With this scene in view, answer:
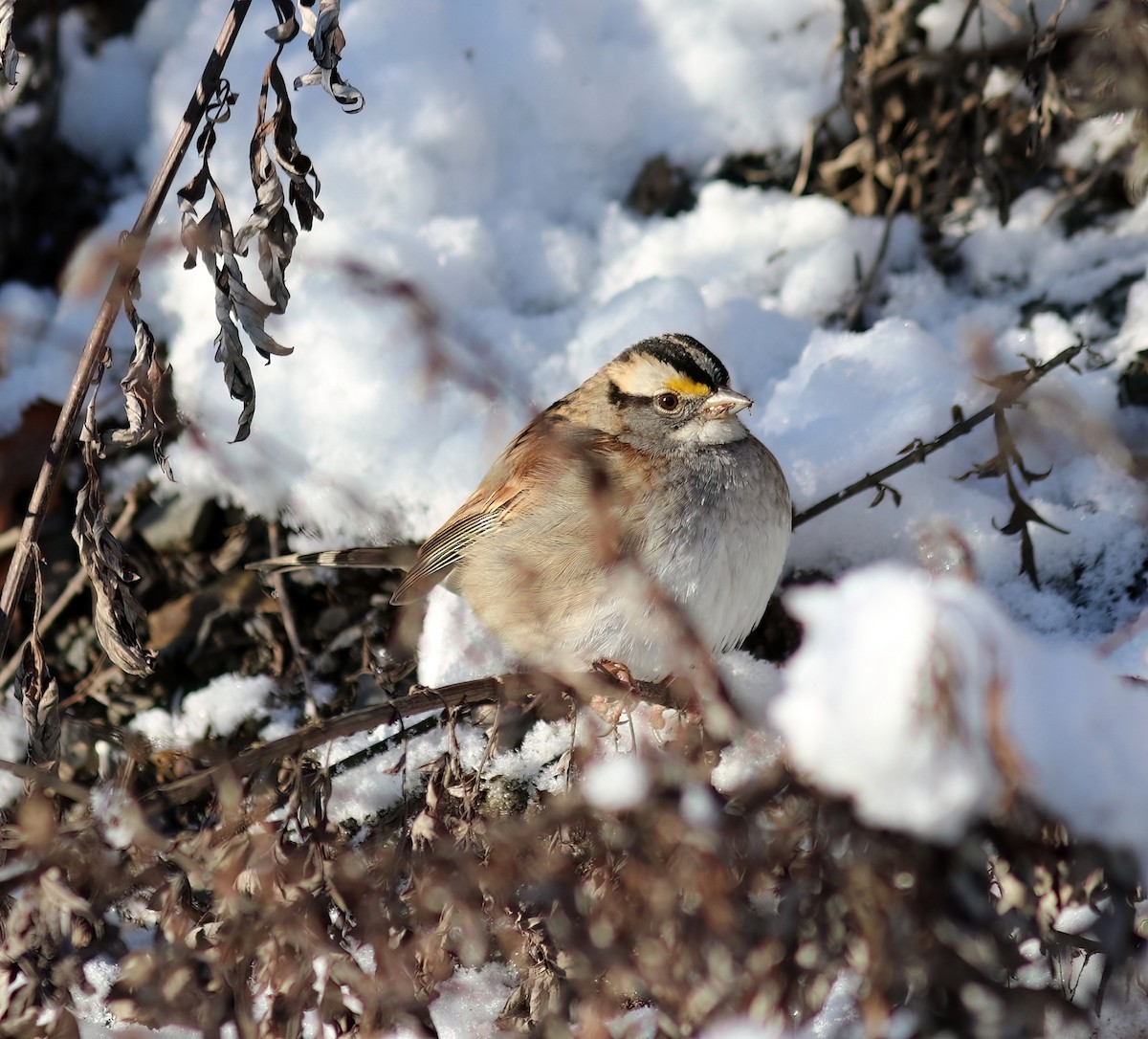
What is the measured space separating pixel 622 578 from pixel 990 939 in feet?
5.69

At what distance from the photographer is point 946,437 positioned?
3.78 m

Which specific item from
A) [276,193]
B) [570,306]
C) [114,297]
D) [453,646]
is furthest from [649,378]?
[114,297]

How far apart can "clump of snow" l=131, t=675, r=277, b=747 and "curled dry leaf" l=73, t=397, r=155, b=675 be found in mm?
1283

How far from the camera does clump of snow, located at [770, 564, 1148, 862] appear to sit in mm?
1546

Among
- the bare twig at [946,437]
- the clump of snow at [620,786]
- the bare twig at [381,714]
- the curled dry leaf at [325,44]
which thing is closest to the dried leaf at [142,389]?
the curled dry leaf at [325,44]

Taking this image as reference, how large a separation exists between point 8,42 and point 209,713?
2.41m

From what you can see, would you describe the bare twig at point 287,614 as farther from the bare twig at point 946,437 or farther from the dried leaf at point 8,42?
the dried leaf at point 8,42

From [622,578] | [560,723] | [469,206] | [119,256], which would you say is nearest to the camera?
[119,256]

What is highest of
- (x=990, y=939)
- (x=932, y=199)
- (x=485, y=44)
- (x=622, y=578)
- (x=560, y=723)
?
(x=485, y=44)

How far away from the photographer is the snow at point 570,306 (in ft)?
12.9

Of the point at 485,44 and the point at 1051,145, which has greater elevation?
the point at 485,44

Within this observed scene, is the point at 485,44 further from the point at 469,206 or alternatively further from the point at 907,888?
the point at 907,888

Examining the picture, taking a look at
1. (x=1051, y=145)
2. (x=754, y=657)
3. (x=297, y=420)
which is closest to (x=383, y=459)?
(x=297, y=420)

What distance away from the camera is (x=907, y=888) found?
1.75 metres
